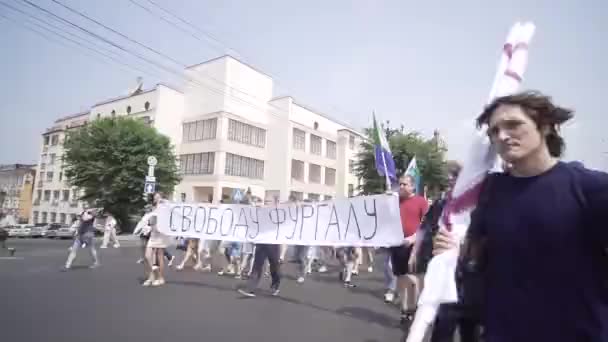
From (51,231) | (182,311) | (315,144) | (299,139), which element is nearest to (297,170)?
(299,139)

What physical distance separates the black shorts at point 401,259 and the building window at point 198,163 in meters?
36.5

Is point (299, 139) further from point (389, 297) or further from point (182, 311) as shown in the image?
point (182, 311)

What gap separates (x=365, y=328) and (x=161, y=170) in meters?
30.7

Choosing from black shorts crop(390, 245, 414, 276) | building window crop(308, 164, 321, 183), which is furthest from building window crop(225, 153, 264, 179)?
black shorts crop(390, 245, 414, 276)

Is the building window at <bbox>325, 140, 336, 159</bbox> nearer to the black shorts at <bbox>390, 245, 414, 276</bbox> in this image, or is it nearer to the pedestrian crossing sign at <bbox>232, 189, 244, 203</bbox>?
the pedestrian crossing sign at <bbox>232, 189, 244, 203</bbox>

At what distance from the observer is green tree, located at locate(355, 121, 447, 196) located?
27.8 metres

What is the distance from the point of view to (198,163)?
42062 mm

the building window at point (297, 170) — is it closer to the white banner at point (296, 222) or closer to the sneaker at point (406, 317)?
the white banner at point (296, 222)

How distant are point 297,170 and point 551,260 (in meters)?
45.6

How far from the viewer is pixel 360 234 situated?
609 centimetres

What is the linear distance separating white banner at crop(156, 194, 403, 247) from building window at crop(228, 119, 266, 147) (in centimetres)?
3313

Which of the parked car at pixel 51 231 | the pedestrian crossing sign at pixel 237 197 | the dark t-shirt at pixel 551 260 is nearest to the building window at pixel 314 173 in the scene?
the parked car at pixel 51 231

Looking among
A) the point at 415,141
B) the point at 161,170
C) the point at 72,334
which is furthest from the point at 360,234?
the point at 161,170

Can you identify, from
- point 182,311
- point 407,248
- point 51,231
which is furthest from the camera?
point 51,231
